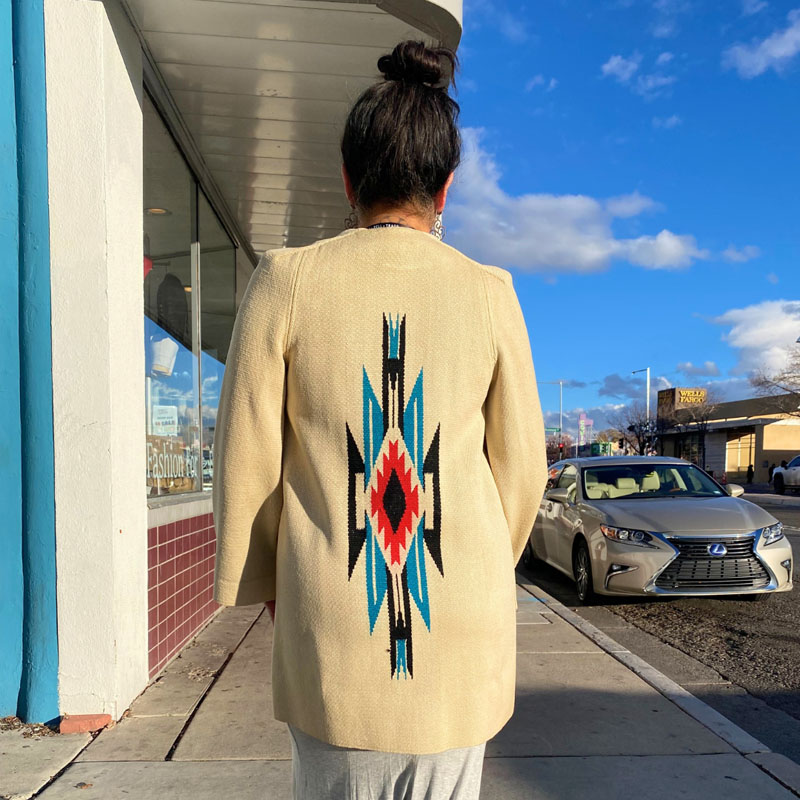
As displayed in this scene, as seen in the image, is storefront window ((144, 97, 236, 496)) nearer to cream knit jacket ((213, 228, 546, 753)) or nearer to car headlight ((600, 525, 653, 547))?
cream knit jacket ((213, 228, 546, 753))

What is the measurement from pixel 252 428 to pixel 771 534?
703 cm

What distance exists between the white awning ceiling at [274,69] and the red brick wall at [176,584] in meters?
2.63

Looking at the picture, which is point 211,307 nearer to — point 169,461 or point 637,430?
point 169,461

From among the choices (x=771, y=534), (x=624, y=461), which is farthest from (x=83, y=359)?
(x=624, y=461)

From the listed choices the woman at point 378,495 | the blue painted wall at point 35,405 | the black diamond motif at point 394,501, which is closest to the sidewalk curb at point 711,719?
the woman at point 378,495

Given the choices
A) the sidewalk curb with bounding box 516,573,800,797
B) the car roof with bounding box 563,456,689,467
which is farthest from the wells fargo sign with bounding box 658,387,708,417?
the sidewalk curb with bounding box 516,573,800,797

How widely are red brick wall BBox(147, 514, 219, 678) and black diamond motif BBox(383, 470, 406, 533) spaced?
11.3 ft

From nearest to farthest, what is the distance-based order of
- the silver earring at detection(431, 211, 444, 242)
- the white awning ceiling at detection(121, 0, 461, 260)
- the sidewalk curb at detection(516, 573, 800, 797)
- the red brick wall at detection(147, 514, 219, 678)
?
the silver earring at detection(431, 211, 444, 242)
the sidewalk curb at detection(516, 573, 800, 797)
the white awning ceiling at detection(121, 0, 461, 260)
the red brick wall at detection(147, 514, 219, 678)

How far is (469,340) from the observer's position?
1.40 meters

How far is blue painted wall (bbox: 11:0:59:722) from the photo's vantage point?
375cm

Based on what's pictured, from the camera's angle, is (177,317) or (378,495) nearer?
(378,495)

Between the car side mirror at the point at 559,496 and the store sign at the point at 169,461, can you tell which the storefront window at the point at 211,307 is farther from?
the car side mirror at the point at 559,496

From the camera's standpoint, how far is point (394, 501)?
1325 millimetres

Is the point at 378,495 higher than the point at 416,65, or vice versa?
the point at 416,65
